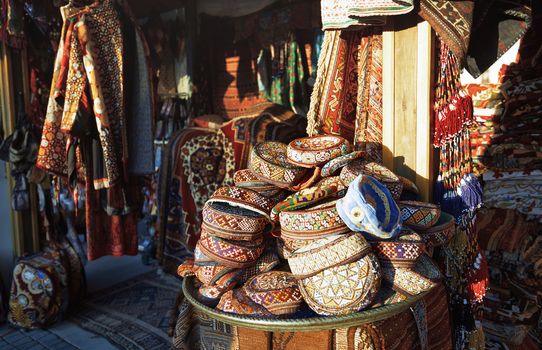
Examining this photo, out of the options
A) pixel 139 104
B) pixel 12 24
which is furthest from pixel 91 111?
pixel 12 24

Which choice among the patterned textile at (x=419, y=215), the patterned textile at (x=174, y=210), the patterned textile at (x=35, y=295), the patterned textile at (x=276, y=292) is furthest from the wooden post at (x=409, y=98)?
the patterned textile at (x=35, y=295)

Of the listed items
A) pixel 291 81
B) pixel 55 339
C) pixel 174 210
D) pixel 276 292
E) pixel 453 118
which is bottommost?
pixel 55 339

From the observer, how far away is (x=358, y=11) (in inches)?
62.2

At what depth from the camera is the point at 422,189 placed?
1.83 m

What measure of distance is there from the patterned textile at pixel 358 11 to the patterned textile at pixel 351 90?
0.68 feet

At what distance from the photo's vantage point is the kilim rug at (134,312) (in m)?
3.15

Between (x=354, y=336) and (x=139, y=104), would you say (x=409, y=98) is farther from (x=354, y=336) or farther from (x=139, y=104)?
(x=139, y=104)

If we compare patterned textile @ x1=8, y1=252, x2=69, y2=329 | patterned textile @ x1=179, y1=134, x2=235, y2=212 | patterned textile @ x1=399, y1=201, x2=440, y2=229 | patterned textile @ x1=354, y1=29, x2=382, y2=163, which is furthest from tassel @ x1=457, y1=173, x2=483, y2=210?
patterned textile @ x1=8, y1=252, x2=69, y2=329

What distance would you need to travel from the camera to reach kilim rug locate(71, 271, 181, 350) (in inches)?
124

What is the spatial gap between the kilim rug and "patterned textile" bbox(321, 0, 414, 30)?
2.41 metres

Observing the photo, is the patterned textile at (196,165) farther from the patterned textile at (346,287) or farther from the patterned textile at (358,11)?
the patterned textile at (346,287)

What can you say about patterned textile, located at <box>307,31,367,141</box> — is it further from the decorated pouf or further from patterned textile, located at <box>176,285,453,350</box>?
patterned textile, located at <box>176,285,453,350</box>

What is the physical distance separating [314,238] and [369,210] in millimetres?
204

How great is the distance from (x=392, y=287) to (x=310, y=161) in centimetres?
51
